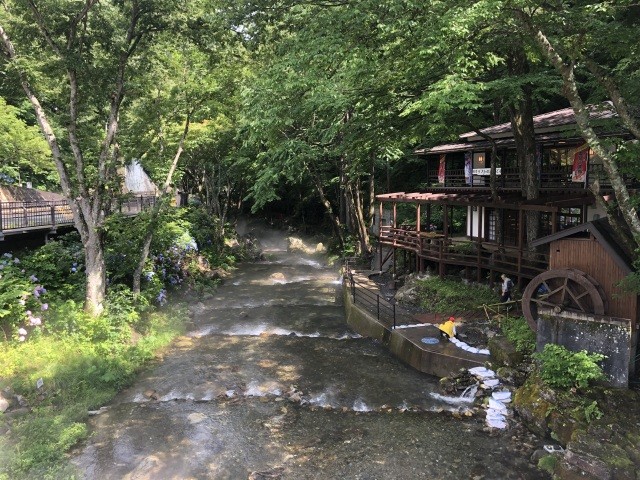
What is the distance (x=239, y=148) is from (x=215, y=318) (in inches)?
611

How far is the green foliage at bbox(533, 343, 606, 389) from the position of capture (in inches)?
376

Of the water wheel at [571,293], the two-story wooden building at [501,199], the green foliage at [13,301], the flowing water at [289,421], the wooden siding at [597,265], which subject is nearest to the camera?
the flowing water at [289,421]

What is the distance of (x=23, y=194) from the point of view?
2556 cm

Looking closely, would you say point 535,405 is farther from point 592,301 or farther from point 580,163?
point 580,163

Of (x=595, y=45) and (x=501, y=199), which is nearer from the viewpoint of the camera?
(x=595, y=45)

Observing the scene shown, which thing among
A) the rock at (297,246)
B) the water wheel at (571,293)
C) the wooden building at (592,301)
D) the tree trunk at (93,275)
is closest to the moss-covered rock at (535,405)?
the wooden building at (592,301)

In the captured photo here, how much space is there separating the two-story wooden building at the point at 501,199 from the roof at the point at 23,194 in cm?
1830

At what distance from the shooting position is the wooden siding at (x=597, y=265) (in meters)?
10.3

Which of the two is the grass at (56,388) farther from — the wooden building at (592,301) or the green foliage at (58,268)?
the wooden building at (592,301)

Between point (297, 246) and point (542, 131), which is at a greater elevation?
point (542, 131)

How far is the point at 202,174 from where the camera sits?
3519 centimetres

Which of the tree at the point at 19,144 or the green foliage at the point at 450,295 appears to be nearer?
the green foliage at the point at 450,295

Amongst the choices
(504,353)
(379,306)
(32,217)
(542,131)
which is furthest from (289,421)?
(542,131)

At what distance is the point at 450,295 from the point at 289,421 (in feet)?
29.7
